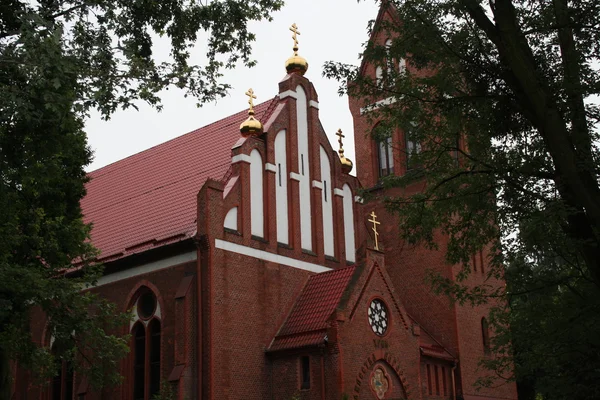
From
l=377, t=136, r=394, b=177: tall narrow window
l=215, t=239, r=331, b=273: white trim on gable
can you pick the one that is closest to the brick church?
l=215, t=239, r=331, b=273: white trim on gable

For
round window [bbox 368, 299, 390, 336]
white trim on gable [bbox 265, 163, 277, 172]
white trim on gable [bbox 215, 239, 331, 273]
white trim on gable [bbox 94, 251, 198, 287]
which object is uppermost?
white trim on gable [bbox 265, 163, 277, 172]

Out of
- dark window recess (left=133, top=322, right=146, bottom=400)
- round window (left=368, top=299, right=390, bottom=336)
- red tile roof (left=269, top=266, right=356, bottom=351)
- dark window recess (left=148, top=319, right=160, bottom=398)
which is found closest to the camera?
red tile roof (left=269, top=266, right=356, bottom=351)

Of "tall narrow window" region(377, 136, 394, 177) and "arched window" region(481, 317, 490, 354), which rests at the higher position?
"tall narrow window" region(377, 136, 394, 177)

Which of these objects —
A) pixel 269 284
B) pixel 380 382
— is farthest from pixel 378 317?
pixel 269 284

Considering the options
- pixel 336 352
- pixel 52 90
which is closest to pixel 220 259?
pixel 336 352

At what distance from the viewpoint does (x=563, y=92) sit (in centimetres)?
1355

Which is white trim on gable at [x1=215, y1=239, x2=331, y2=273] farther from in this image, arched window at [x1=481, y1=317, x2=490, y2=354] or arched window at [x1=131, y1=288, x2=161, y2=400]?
arched window at [x1=481, y1=317, x2=490, y2=354]

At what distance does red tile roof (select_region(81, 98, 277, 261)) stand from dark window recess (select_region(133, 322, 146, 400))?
2.41 m

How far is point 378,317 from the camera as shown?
25.5m

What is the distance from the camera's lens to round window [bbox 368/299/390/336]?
25203mm

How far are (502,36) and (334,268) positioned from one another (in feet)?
53.3

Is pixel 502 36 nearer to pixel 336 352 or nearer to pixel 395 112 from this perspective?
pixel 395 112

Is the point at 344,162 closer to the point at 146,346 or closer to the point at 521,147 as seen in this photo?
the point at 146,346

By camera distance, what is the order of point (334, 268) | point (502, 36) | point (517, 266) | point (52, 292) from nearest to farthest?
point (502, 36)
point (517, 266)
point (52, 292)
point (334, 268)
